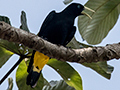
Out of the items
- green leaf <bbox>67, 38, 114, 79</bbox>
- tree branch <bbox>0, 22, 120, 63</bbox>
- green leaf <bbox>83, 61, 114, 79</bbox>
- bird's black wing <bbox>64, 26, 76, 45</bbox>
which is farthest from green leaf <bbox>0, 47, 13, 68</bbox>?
tree branch <bbox>0, 22, 120, 63</bbox>

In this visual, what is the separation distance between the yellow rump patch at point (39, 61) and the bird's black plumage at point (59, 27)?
0.06 metres

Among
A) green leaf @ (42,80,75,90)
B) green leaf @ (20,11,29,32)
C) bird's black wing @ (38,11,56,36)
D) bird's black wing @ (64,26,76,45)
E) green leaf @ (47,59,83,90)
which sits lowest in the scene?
green leaf @ (42,80,75,90)

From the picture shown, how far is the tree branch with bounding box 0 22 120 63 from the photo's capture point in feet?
8.45

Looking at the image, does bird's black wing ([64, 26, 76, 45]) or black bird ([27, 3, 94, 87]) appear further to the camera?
bird's black wing ([64, 26, 76, 45])

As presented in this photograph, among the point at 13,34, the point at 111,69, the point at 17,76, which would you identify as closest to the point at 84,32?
the point at 111,69

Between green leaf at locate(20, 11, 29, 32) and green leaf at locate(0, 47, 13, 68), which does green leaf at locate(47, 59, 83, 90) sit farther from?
green leaf at locate(20, 11, 29, 32)

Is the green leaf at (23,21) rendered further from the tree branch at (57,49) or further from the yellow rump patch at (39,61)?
the tree branch at (57,49)

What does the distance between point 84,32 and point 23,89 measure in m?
1.30

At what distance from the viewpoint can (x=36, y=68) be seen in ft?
12.5

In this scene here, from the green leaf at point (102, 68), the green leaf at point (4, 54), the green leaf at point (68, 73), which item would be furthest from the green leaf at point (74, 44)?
the green leaf at point (4, 54)

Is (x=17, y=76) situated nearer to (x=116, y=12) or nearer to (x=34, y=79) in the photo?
(x=34, y=79)

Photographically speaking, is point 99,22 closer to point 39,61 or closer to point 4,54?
point 39,61

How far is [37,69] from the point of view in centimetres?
380

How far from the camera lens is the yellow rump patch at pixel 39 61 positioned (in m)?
3.70
